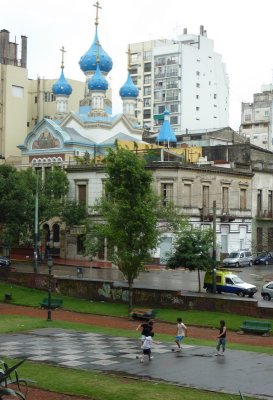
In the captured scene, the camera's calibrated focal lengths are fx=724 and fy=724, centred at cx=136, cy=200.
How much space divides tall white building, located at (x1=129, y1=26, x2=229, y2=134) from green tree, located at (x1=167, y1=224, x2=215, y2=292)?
70.3 metres

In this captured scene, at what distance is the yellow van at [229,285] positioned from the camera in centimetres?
4575

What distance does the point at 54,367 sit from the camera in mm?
26000

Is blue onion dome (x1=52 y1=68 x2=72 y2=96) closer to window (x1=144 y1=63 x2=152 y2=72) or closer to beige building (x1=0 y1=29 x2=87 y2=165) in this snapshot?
beige building (x1=0 y1=29 x2=87 y2=165)

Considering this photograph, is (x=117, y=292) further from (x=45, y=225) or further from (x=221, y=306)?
(x=45, y=225)

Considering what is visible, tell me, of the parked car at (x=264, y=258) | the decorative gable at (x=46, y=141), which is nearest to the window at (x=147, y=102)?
the decorative gable at (x=46, y=141)

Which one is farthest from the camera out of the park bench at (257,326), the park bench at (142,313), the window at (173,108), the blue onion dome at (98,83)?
the window at (173,108)

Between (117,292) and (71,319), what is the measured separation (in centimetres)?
561

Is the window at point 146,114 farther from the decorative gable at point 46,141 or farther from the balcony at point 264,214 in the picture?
the balcony at point 264,214

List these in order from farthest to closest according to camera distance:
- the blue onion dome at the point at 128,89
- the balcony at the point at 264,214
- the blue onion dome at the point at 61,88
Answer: the blue onion dome at the point at 61,88, the blue onion dome at the point at 128,89, the balcony at the point at 264,214

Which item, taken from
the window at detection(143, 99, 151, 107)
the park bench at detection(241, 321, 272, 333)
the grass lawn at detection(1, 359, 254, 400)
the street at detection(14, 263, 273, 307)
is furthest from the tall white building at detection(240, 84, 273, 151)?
the grass lawn at detection(1, 359, 254, 400)

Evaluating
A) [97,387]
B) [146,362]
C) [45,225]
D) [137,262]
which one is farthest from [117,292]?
[45,225]

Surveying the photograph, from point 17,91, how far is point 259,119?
4535 cm

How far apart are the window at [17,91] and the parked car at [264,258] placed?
133ft

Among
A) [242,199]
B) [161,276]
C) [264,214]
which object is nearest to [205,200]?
[242,199]
